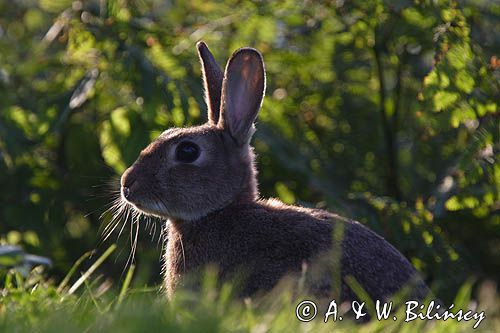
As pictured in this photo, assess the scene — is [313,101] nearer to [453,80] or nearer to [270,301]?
[453,80]

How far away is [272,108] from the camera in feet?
22.1

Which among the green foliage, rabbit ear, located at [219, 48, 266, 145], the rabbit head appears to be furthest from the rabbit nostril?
the green foliage

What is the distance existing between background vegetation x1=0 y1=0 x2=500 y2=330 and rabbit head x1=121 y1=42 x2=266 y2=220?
2.35ft

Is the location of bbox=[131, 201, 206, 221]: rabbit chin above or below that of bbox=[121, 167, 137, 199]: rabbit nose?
below

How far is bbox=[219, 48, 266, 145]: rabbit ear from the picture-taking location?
16.3ft

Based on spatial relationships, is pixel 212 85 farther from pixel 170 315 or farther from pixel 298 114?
pixel 170 315

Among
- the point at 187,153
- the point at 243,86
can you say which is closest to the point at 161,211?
the point at 187,153

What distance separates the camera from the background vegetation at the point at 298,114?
5.69 metres

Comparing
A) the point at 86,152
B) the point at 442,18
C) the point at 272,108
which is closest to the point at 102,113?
the point at 86,152

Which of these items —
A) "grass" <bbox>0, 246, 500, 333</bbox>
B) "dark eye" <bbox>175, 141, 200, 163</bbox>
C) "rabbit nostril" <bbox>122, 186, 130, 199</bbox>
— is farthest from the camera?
"dark eye" <bbox>175, 141, 200, 163</bbox>

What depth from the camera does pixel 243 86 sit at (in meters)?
5.01

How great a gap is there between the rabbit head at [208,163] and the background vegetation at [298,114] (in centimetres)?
72

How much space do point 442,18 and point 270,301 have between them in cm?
284

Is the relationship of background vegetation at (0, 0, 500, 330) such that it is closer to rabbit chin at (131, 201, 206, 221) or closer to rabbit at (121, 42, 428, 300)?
rabbit at (121, 42, 428, 300)
